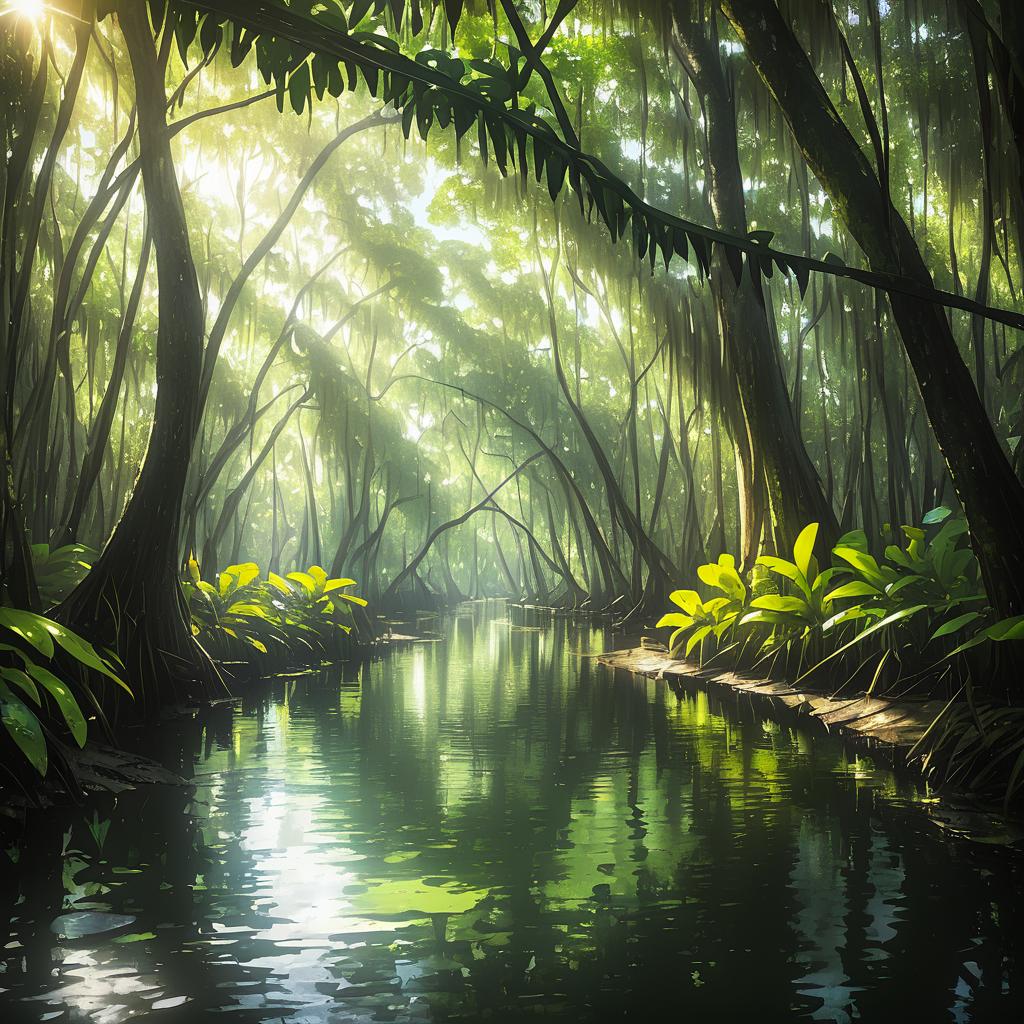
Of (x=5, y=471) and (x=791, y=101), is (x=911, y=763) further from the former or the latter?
(x=5, y=471)

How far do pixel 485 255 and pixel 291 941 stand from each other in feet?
67.5

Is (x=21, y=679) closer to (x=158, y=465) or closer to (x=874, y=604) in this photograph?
(x=158, y=465)

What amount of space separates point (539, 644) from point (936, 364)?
12.1m

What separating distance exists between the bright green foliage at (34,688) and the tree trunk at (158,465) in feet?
6.18

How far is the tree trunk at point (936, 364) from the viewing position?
16.5 ft

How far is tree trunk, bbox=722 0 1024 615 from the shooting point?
198 inches

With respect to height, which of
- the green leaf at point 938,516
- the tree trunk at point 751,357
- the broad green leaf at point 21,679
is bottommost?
the broad green leaf at point 21,679

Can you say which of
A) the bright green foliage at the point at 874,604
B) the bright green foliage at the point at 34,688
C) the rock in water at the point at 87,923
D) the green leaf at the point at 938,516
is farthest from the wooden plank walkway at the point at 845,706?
the bright green foliage at the point at 34,688

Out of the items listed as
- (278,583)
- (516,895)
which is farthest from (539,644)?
(516,895)

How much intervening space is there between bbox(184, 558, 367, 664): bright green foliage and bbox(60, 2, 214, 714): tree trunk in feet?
6.71

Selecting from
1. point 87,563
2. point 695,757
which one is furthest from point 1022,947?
point 87,563

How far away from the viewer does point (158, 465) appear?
7586 millimetres

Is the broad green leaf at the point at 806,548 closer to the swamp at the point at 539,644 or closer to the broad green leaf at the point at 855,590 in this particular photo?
the swamp at the point at 539,644

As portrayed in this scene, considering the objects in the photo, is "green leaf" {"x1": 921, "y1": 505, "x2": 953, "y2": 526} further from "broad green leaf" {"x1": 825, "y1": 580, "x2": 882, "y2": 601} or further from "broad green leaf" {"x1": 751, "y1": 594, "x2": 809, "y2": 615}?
"broad green leaf" {"x1": 751, "y1": 594, "x2": 809, "y2": 615}
